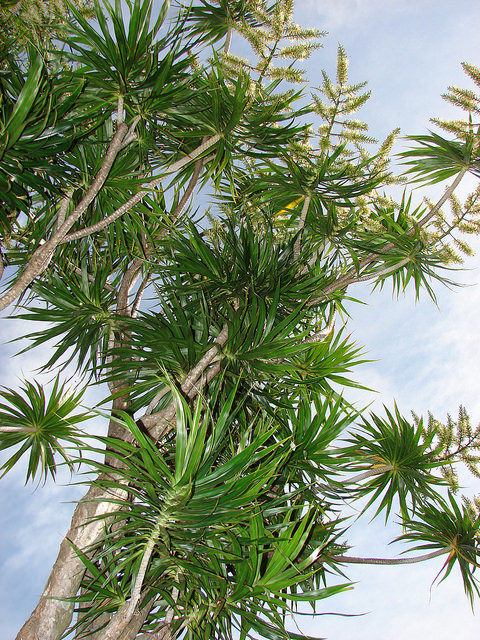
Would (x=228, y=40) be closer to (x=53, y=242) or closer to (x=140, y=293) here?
(x=140, y=293)

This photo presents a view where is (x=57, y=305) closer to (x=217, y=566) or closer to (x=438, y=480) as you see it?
(x=217, y=566)

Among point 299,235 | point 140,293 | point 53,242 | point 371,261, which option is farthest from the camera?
point 140,293

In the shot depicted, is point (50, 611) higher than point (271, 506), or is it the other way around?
point (271, 506)

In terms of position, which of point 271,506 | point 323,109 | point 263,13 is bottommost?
point 271,506

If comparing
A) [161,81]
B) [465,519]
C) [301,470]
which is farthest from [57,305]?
[465,519]

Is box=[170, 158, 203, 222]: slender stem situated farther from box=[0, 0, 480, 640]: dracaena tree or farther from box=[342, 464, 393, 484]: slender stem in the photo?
box=[342, 464, 393, 484]: slender stem

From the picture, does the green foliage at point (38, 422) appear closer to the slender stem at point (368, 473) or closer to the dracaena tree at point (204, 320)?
the dracaena tree at point (204, 320)

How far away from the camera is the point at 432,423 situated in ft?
9.98

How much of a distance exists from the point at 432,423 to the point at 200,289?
1805 millimetres

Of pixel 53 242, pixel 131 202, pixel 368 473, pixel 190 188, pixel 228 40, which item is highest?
pixel 228 40

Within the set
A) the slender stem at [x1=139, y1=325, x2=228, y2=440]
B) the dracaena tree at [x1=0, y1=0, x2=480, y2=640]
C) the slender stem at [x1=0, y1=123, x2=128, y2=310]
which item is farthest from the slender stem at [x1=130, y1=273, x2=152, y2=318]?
the slender stem at [x1=0, y1=123, x2=128, y2=310]

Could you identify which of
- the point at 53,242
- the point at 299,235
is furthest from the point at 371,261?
the point at 53,242

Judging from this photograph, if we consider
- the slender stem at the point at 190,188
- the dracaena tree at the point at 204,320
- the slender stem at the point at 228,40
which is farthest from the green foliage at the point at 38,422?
the slender stem at the point at 228,40

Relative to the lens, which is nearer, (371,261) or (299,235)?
(299,235)
